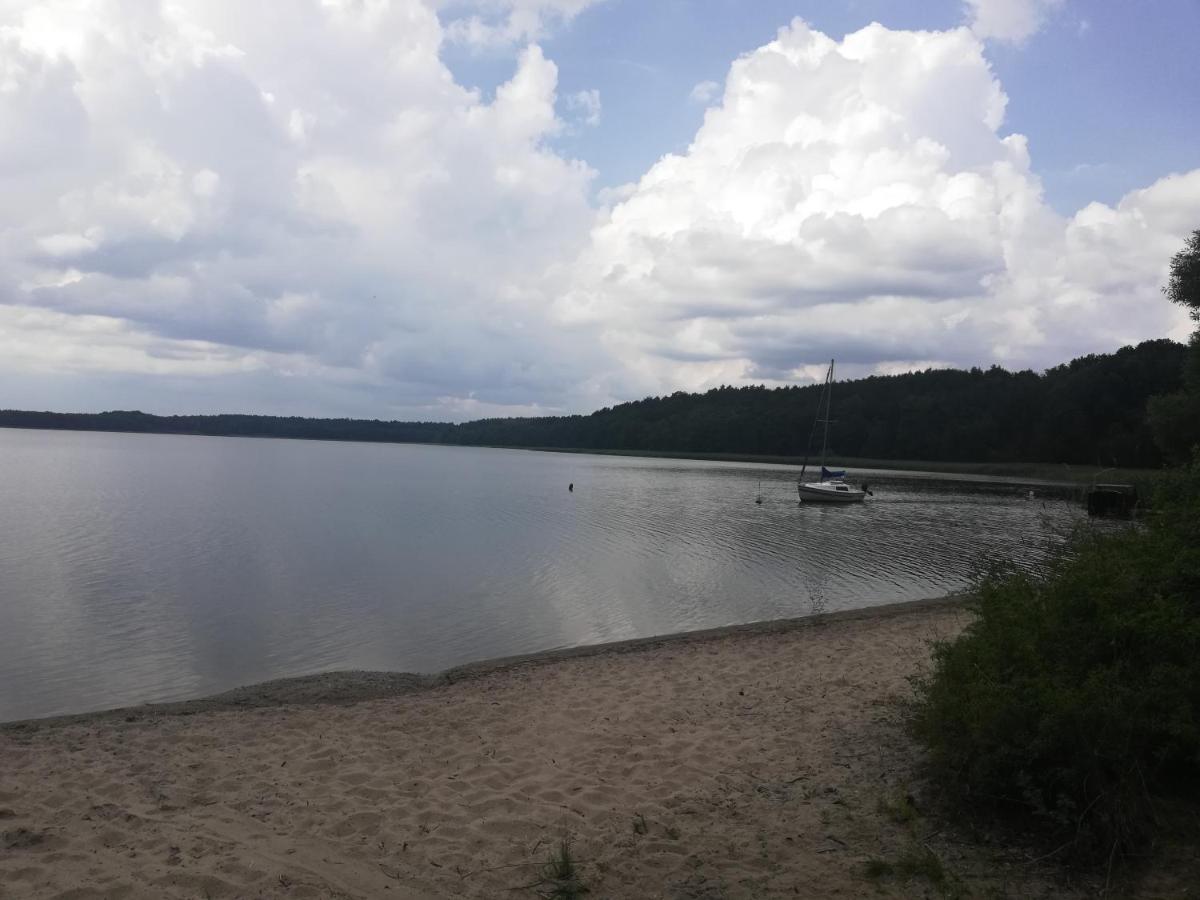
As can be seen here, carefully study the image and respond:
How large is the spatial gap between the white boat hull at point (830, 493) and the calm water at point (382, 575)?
3.94 m

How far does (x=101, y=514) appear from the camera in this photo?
3159 cm

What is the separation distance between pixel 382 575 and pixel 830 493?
35.1 metres

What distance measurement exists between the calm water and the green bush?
385cm

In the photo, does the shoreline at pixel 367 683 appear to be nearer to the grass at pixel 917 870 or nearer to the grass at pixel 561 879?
the grass at pixel 917 870

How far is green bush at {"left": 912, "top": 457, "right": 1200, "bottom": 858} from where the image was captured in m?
4.70

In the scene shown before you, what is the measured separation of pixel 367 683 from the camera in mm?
11133

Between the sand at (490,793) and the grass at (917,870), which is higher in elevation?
Answer: the grass at (917,870)

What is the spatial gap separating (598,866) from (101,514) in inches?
1313

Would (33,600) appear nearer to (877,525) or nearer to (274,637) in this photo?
(274,637)

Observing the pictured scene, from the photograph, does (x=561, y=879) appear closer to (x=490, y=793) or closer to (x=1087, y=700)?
(x=490, y=793)

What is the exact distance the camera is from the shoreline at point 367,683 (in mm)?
9539

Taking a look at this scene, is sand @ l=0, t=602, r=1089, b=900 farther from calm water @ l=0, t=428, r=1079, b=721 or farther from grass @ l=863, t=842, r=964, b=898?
calm water @ l=0, t=428, r=1079, b=721

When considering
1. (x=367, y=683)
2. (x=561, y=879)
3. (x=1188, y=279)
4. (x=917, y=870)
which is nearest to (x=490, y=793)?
(x=561, y=879)

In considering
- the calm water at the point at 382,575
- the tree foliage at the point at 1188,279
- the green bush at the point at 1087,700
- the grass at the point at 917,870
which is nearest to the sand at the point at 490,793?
the grass at the point at 917,870
